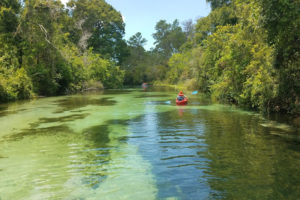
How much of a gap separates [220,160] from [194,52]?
99.0ft

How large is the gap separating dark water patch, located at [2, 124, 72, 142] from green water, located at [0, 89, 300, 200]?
0.04 metres

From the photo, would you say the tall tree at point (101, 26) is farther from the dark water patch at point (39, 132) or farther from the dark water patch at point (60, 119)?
the dark water patch at point (39, 132)

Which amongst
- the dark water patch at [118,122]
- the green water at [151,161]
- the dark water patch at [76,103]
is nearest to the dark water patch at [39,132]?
the green water at [151,161]

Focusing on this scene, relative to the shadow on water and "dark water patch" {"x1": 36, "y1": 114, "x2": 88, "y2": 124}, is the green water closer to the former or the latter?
the shadow on water

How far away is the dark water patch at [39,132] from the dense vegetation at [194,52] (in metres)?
9.08

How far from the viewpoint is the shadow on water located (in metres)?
5.60

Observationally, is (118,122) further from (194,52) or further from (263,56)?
(194,52)

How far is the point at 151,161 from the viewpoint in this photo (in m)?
7.55

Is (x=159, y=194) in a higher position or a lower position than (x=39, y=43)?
lower

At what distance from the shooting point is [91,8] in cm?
6009

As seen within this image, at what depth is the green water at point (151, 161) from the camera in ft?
18.6

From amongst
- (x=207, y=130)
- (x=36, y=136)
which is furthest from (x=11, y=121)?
(x=207, y=130)

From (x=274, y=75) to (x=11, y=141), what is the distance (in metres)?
12.1

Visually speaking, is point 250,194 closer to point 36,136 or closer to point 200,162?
point 200,162
